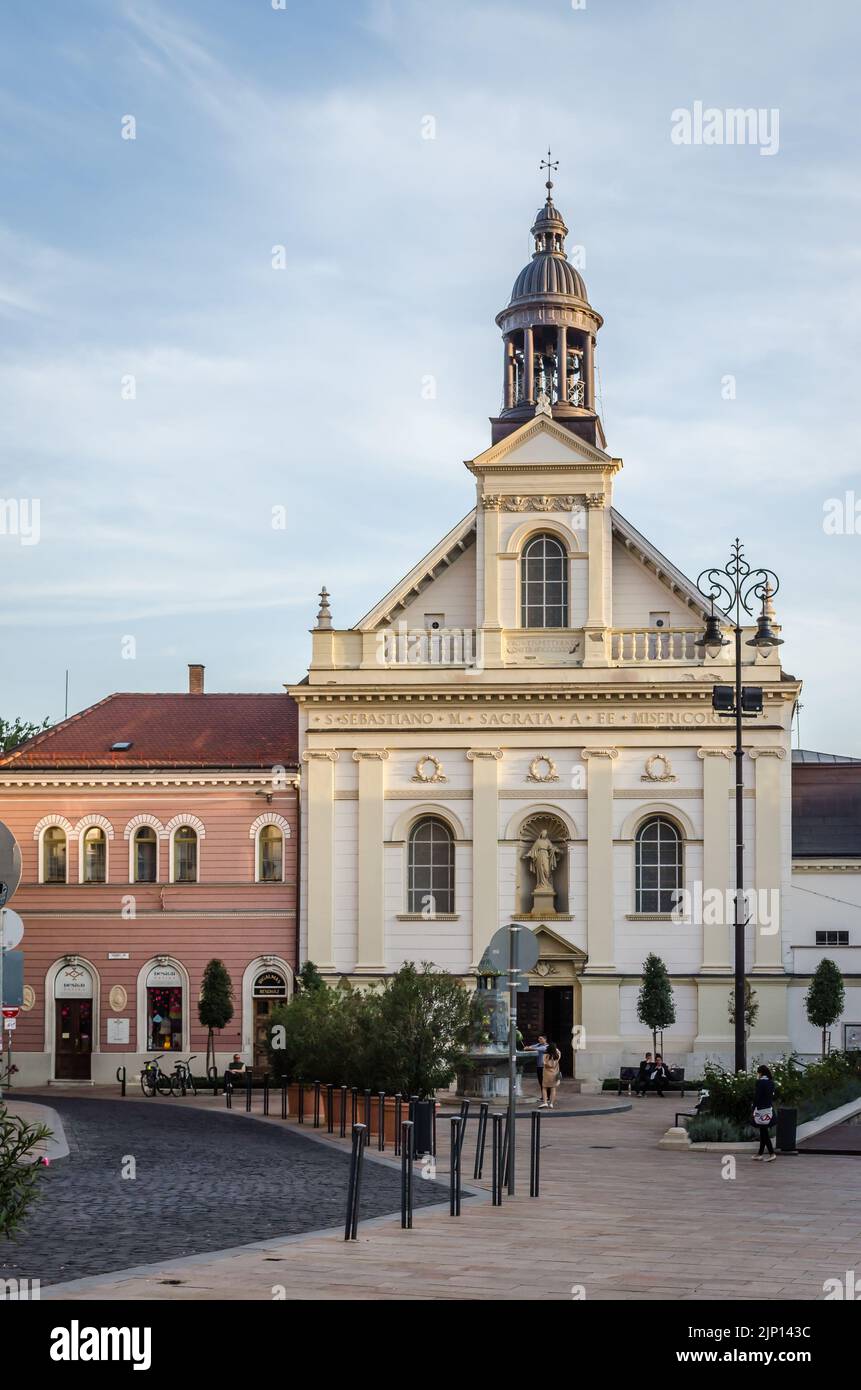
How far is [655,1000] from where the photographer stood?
4731cm

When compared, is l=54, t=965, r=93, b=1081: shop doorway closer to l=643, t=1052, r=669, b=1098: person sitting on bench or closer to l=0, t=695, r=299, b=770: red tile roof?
l=0, t=695, r=299, b=770: red tile roof

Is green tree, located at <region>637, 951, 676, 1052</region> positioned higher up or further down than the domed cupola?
further down

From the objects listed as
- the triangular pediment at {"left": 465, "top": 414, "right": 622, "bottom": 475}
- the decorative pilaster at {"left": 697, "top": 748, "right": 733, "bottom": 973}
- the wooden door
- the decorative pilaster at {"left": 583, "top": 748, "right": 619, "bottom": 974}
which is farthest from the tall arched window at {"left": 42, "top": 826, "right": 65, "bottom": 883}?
the decorative pilaster at {"left": 697, "top": 748, "right": 733, "bottom": 973}

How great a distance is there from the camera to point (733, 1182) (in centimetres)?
2347

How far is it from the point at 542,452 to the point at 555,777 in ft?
29.9

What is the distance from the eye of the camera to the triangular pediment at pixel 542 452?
50.3 metres

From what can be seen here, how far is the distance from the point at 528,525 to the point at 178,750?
1227 centimetres

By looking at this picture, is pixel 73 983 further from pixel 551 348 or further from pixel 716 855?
pixel 551 348

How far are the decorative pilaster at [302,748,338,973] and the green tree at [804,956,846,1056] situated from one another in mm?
13056

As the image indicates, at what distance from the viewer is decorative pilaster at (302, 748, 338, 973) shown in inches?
1972

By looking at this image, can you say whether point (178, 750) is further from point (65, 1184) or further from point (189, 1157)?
point (65, 1184)

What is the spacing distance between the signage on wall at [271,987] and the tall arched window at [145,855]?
13.9 feet

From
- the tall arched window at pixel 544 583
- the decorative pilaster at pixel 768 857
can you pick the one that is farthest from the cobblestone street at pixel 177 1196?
the tall arched window at pixel 544 583

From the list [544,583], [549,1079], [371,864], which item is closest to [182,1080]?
[371,864]
